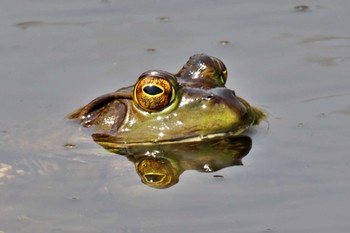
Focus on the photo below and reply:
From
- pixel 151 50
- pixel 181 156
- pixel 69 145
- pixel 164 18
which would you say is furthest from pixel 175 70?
pixel 181 156

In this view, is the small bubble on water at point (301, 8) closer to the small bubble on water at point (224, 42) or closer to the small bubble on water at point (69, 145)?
the small bubble on water at point (224, 42)

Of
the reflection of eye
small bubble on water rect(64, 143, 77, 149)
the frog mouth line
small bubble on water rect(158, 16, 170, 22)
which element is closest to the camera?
the reflection of eye

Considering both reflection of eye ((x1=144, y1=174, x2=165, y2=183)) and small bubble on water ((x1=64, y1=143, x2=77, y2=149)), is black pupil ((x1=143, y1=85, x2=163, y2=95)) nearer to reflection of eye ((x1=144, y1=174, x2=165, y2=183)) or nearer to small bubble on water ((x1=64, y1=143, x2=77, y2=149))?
reflection of eye ((x1=144, y1=174, x2=165, y2=183))

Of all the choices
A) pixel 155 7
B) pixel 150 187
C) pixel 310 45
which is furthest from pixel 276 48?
pixel 150 187

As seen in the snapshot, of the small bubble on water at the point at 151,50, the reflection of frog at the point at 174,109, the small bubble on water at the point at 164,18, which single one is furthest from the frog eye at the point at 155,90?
the small bubble on water at the point at 164,18

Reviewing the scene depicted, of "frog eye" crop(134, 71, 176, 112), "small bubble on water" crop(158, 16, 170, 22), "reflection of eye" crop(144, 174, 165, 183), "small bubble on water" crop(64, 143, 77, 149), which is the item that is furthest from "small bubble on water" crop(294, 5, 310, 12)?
"reflection of eye" crop(144, 174, 165, 183)

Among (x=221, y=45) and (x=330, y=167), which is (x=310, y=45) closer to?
(x=221, y=45)

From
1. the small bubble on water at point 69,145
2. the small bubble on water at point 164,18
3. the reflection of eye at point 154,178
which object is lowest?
the reflection of eye at point 154,178
